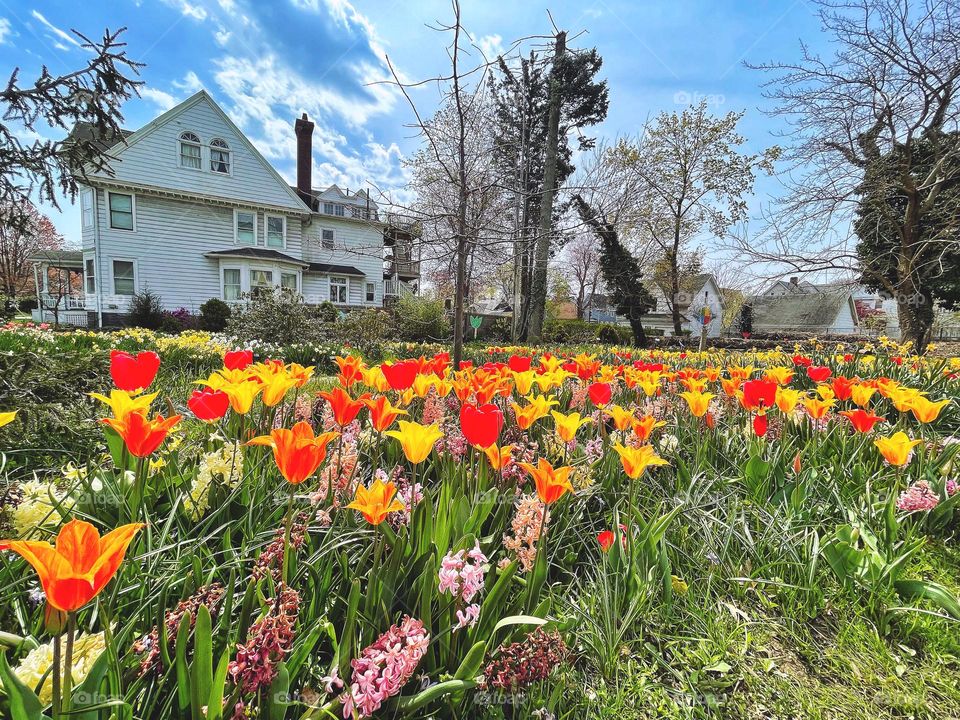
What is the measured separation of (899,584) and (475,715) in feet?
4.72

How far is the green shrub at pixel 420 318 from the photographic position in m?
17.4

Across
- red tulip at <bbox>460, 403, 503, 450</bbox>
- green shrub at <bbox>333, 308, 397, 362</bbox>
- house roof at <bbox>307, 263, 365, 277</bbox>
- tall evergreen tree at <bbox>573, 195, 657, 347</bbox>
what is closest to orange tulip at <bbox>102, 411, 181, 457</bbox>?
red tulip at <bbox>460, 403, 503, 450</bbox>

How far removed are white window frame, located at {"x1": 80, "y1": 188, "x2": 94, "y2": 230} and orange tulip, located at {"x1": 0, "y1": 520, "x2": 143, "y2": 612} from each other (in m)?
23.7

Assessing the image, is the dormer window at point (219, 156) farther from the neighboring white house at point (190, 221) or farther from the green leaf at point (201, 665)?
the green leaf at point (201, 665)

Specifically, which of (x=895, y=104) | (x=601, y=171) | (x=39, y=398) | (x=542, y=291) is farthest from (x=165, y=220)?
(x=895, y=104)

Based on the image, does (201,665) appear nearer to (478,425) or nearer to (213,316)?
(478,425)

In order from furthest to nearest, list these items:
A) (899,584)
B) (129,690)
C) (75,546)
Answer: (899,584) → (129,690) → (75,546)

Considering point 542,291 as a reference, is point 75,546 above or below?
below

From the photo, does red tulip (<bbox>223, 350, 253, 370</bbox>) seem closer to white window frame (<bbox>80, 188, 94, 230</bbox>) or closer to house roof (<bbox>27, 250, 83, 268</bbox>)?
white window frame (<bbox>80, 188, 94, 230</bbox>)

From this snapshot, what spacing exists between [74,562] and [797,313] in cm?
5417

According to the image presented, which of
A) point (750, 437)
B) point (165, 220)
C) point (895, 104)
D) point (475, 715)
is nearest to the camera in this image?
point (475, 715)

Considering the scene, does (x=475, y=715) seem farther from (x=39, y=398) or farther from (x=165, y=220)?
(x=165, y=220)

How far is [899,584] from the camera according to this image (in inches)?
59.9

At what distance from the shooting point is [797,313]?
44.9 m
